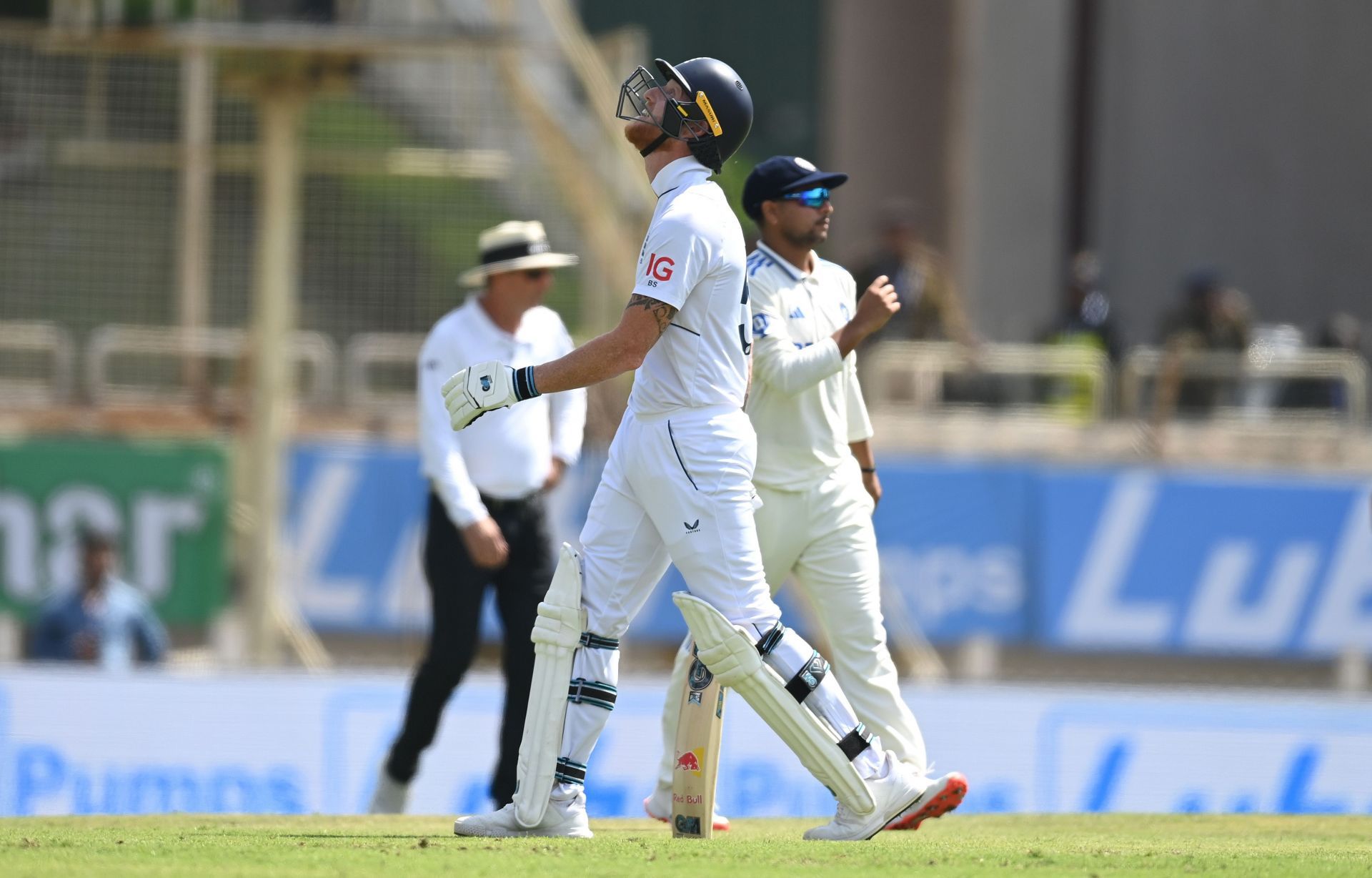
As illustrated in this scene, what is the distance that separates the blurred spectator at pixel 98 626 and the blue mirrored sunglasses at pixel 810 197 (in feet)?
21.8

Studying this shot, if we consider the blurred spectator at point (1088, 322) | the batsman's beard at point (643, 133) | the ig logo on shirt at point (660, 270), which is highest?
the batsman's beard at point (643, 133)

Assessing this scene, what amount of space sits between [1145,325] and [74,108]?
37.2 feet

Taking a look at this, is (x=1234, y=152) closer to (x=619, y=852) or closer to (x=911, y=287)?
(x=911, y=287)

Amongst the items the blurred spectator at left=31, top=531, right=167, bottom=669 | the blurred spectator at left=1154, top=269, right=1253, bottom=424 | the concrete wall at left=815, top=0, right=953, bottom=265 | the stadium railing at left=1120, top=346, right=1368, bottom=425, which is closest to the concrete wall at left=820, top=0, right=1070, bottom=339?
the concrete wall at left=815, top=0, right=953, bottom=265

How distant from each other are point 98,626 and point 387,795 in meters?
4.86

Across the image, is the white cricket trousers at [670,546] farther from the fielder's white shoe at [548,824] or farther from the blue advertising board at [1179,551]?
the blue advertising board at [1179,551]

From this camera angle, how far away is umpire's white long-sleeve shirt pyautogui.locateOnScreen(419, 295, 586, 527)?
7793 millimetres

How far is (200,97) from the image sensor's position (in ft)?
48.1

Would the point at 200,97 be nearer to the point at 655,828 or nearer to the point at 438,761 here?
the point at 438,761

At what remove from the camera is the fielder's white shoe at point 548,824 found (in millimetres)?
6141

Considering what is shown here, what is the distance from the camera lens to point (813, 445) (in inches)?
278

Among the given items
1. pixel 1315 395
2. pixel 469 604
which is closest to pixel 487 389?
pixel 469 604

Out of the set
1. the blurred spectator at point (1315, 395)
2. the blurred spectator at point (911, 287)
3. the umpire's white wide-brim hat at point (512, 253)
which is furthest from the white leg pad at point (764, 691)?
the blurred spectator at point (1315, 395)

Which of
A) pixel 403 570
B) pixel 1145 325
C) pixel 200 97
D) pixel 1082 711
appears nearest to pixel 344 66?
pixel 200 97
